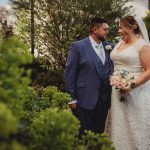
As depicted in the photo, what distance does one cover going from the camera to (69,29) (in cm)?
1453

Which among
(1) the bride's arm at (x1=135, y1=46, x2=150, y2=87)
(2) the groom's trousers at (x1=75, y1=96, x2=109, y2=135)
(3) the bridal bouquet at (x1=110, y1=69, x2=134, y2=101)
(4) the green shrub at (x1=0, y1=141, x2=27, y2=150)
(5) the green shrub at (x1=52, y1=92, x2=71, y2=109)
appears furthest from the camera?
(2) the groom's trousers at (x1=75, y1=96, x2=109, y2=135)

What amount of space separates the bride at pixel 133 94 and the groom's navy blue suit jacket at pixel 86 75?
15 cm

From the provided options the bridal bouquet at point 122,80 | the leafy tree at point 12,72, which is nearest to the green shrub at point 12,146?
the leafy tree at point 12,72

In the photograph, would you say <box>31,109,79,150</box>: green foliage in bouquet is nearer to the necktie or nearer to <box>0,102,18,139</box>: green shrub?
<box>0,102,18,139</box>: green shrub

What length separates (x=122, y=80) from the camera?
614cm

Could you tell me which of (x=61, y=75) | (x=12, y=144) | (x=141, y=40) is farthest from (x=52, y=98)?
(x=61, y=75)

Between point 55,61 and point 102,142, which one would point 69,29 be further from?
point 102,142

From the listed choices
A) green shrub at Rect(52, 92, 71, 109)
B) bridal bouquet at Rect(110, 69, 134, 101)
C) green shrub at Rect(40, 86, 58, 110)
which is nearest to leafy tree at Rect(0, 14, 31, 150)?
green shrub at Rect(52, 92, 71, 109)

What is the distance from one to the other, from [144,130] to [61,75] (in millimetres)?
7906

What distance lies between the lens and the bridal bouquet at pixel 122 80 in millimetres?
6133

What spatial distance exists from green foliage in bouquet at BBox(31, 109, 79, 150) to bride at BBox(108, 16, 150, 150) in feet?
10.7

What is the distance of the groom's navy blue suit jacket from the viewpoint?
6.47m

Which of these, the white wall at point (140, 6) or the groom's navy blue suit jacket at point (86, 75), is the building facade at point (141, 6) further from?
the groom's navy blue suit jacket at point (86, 75)

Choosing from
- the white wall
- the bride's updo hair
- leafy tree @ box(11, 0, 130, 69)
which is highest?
the white wall
